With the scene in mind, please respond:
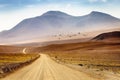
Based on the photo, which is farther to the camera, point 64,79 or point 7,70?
point 7,70

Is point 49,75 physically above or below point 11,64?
above

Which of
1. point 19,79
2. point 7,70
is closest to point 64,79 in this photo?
point 19,79

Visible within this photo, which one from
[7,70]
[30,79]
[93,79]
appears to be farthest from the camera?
[7,70]

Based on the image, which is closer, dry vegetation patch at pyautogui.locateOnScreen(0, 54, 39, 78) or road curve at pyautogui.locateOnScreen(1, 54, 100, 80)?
road curve at pyautogui.locateOnScreen(1, 54, 100, 80)

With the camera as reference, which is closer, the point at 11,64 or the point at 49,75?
the point at 49,75

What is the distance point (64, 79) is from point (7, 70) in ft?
50.3

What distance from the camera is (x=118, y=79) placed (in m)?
26.6

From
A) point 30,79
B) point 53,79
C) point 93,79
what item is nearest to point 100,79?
point 93,79

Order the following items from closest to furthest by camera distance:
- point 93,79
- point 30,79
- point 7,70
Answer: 1. point 93,79
2. point 30,79
3. point 7,70

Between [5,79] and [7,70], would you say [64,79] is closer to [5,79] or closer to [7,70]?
[5,79]

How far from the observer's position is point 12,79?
28766 millimetres

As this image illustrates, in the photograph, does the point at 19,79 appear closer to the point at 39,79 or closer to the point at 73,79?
the point at 39,79

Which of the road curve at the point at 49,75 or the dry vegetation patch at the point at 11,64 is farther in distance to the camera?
the dry vegetation patch at the point at 11,64

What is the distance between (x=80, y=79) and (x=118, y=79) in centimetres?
345
